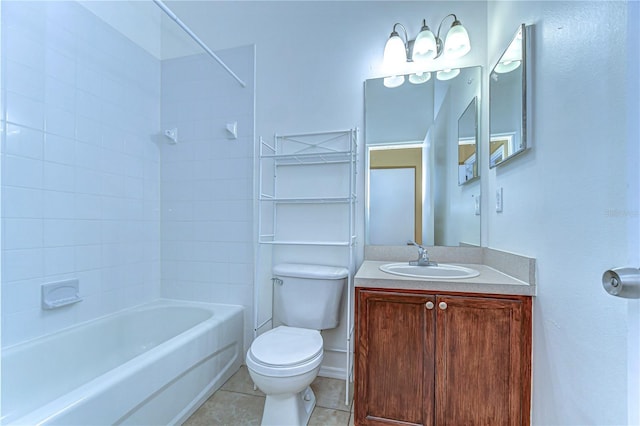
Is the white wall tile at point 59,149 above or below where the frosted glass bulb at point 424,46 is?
below

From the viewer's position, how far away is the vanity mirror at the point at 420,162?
1714mm

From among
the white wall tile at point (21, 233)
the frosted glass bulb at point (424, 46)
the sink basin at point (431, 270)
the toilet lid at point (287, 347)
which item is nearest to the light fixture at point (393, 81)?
the frosted glass bulb at point (424, 46)

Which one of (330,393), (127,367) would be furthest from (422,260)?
(127,367)

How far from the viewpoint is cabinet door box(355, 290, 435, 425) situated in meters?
1.26

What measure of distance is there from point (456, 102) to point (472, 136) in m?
0.24

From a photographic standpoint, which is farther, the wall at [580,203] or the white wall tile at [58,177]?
the white wall tile at [58,177]

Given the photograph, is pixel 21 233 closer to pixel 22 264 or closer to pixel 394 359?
pixel 22 264

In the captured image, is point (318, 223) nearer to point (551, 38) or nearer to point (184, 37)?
point (551, 38)

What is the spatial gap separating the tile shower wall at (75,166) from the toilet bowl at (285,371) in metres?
1.16

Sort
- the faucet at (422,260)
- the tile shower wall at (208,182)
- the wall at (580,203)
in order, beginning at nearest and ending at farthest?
the wall at (580,203) → the faucet at (422,260) → the tile shower wall at (208,182)

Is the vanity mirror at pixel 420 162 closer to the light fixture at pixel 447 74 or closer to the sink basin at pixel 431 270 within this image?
the light fixture at pixel 447 74

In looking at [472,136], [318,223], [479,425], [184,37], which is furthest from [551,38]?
[184,37]

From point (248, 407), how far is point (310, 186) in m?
1.37

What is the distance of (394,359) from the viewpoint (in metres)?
1.29
